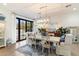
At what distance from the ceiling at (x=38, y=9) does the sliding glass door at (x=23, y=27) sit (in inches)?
6.9

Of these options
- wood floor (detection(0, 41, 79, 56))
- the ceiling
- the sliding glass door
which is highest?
the ceiling

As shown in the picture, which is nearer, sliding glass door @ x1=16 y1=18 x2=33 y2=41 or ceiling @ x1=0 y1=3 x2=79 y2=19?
ceiling @ x1=0 y1=3 x2=79 y2=19

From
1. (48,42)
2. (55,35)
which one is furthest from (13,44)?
(55,35)

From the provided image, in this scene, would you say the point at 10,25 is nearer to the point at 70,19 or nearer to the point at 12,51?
the point at 12,51

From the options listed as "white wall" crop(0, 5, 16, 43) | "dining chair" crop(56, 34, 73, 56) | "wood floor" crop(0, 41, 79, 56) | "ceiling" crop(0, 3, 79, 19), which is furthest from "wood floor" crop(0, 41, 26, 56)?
"dining chair" crop(56, 34, 73, 56)

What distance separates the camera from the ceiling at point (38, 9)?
110 inches

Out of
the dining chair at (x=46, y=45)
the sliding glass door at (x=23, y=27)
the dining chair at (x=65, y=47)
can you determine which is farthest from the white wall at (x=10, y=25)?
the dining chair at (x=65, y=47)

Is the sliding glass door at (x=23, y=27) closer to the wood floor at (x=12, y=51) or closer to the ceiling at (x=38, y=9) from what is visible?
the ceiling at (x=38, y=9)

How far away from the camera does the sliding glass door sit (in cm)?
302

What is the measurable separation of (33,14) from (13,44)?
36.7 inches

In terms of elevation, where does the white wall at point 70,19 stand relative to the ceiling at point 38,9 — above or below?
below

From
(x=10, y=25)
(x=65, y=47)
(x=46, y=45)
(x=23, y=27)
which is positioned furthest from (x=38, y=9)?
(x=65, y=47)

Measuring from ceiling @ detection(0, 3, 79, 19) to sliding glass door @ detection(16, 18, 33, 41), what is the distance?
0.57ft

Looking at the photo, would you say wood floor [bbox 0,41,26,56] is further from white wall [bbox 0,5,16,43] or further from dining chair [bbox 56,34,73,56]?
dining chair [bbox 56,34,73,56]
